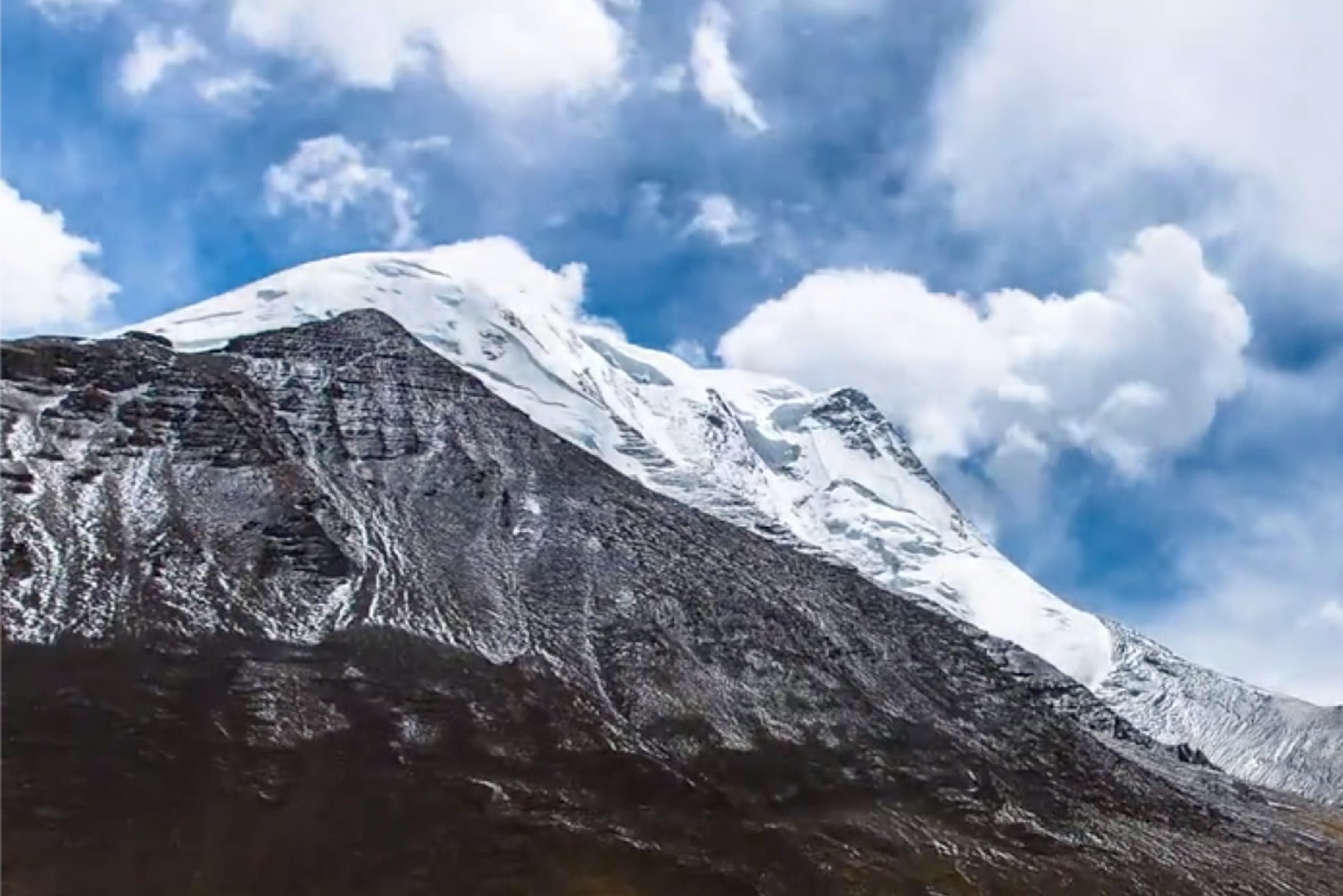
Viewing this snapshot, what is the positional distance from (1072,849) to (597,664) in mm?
52281

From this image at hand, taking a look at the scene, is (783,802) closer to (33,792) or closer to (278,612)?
(278,612)

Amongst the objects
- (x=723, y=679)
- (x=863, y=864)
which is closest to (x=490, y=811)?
(x=863, y=864)

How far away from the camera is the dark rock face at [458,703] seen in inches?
3875

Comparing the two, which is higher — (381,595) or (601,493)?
(601,493)

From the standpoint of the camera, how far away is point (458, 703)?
132 meters

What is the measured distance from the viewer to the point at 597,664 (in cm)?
15062

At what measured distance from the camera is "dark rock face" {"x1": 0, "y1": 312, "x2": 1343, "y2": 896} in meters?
98.4

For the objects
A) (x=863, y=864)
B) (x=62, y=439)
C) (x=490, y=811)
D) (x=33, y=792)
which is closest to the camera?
(x=33, y=792)

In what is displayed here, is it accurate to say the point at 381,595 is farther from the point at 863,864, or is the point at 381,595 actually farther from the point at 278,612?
the point at 863,864

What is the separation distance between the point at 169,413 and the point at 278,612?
4984cm

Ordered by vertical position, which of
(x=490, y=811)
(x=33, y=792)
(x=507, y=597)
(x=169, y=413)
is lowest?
(x=33, y=792)

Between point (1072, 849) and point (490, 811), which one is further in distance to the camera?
point (1072, 849)

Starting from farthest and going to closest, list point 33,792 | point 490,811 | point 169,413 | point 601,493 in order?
1. point 601,493
2. point 169,413
3. point 490,811
4. point 33,792

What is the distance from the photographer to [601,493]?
199 meters
